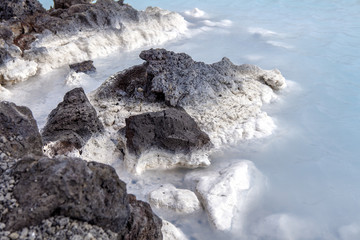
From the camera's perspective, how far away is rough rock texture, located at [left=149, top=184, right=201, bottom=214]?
8.05ft

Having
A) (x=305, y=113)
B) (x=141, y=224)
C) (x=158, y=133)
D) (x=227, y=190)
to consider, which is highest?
(x=141, y=224)

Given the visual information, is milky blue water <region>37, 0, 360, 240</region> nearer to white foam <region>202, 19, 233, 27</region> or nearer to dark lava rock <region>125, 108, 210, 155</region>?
white foam <region>202, 19, 233, 27</region>

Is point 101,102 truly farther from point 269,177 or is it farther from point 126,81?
point 269,177

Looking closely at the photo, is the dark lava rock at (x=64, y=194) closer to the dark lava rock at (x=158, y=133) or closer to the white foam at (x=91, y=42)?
the dark lava rock at (x=158, y=133)

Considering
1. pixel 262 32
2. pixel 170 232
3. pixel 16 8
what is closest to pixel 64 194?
pixel 170 232

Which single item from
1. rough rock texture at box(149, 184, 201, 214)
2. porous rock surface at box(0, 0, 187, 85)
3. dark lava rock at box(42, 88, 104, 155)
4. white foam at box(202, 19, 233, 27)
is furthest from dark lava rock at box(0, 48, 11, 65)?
white foam at box(202, 19, 233, 27)

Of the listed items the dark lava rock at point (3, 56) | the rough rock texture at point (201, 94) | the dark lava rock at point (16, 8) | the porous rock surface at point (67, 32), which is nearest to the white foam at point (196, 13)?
the porous rock surface at point (67, 32)

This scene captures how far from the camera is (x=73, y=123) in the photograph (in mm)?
3016

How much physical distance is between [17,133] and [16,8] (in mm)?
4795

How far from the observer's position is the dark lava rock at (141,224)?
5.65ft

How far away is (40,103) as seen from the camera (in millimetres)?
4137

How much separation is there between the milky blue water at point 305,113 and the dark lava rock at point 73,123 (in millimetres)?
1315

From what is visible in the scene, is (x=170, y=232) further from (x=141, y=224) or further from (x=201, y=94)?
(x=201, y=94)

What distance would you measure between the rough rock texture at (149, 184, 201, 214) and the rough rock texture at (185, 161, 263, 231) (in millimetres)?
88
